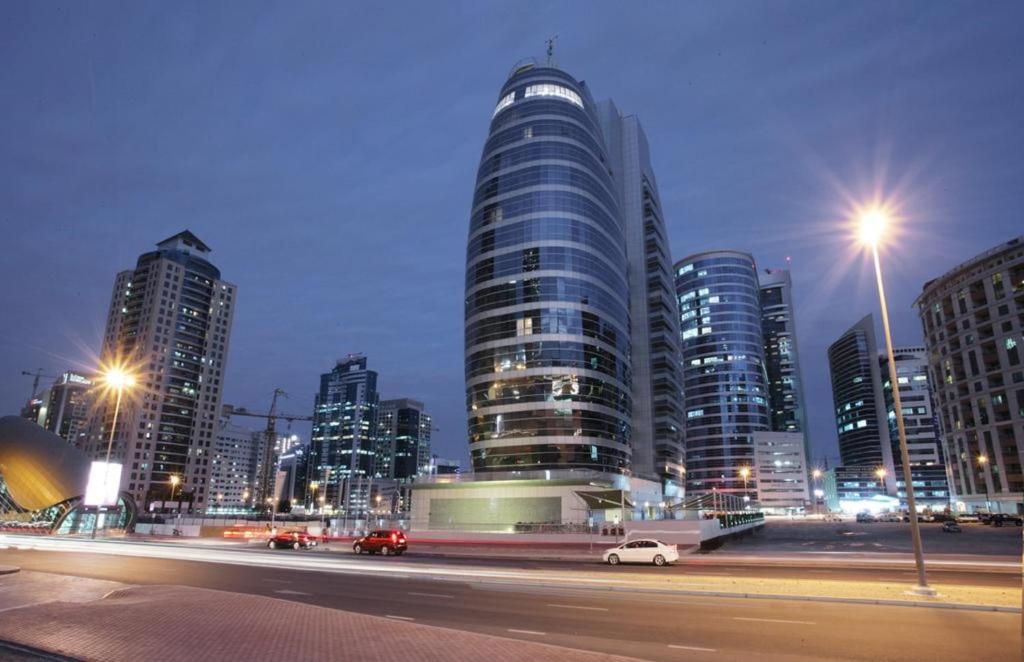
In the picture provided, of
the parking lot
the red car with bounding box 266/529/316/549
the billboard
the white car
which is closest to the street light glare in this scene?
the white car

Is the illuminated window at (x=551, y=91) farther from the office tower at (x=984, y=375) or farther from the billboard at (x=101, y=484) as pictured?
the billboard at (x=101, y=484)

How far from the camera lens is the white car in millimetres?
32969

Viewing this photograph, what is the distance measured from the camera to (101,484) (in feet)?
143

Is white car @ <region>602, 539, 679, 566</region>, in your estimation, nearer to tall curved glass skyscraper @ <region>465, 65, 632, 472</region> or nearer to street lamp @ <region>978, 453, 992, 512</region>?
tall curved glass skyscraper @ <region>465, 65, 632, 472</region>

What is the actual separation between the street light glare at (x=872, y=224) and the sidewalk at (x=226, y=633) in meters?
21.2

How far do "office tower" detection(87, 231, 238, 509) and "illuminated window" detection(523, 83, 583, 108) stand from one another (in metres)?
139

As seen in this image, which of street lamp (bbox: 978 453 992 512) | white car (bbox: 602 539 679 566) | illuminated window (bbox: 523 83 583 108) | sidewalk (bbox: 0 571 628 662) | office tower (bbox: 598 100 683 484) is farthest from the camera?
office tower (bbox: 598 100 683 484)

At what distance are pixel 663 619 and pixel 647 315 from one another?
13248 centimetres

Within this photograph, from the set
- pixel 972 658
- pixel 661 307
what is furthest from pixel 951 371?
pixel 972 658

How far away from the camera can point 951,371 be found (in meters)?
120

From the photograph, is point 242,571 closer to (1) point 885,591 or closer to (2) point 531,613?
(2) point 531,613

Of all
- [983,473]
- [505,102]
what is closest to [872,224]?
[505,102]

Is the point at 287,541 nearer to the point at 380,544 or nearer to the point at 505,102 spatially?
the point at 380,544

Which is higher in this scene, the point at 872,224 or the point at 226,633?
the point at 872,224
